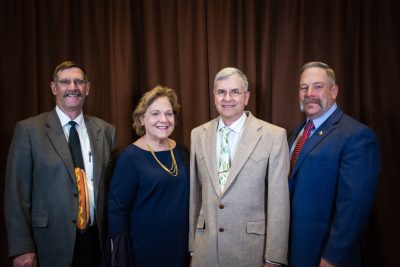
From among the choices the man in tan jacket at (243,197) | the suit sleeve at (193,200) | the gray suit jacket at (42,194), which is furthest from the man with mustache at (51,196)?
the man in tan jacket at (243,197)

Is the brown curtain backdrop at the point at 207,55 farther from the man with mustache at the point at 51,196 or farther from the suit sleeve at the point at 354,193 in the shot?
the suit sleeve at the point at 354,193

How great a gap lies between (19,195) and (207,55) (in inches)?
65.0

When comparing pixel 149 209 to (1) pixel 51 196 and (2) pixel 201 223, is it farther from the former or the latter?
(1) pixel 51 196

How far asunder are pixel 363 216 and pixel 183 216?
1.01m

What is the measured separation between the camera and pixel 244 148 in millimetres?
2158

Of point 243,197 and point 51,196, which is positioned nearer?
point 243,197

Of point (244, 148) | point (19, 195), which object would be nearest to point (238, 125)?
point (244, 148)

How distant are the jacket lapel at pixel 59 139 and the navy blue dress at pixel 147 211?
277 mm

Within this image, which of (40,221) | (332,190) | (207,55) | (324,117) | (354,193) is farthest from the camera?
(207,55)

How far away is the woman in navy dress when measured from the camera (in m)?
2.25

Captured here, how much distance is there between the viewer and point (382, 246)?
2.83 meters

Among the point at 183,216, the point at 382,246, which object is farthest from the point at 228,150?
the point at 382,246

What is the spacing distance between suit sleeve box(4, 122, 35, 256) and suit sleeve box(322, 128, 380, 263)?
1.70 m

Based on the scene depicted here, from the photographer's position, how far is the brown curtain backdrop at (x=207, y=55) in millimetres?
2855
